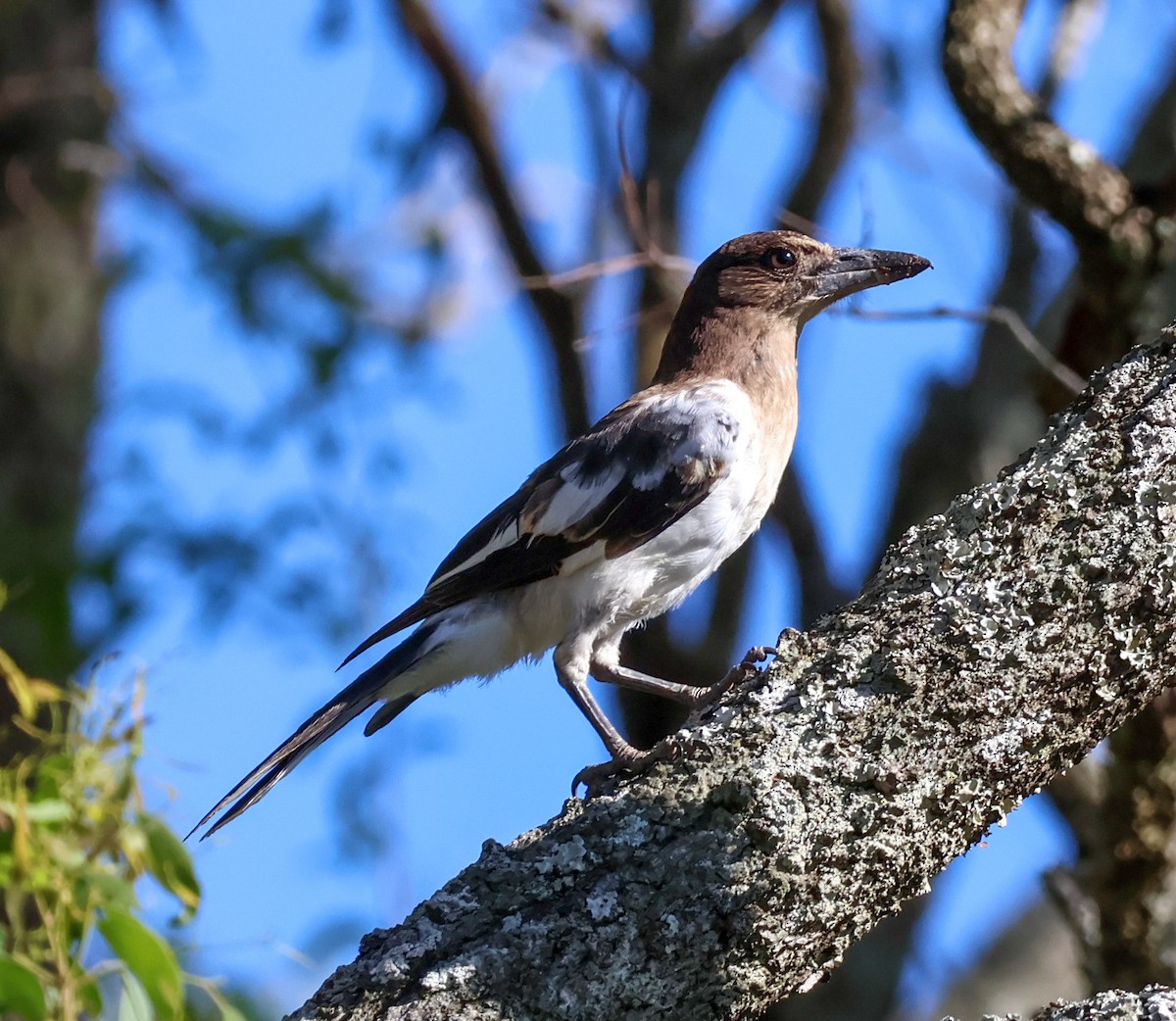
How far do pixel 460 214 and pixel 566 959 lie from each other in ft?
31.2

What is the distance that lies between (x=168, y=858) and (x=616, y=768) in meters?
1.09

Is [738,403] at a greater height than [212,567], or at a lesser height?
lesser

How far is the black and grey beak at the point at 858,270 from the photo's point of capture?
15.2ft

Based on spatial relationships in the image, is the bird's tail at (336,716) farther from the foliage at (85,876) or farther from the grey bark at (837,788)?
the grey bark at (837,788)

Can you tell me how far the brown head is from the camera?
4688 mm

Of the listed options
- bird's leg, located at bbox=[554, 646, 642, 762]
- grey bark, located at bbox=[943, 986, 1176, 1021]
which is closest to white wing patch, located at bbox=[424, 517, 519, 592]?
bird's leg, located at bbox=[554, 646, 642, 762]

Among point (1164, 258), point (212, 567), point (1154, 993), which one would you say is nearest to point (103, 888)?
point (1154, 993)

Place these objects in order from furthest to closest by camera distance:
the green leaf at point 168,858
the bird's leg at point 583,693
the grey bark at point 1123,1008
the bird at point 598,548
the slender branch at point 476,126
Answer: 1. the slender branch at point 476,126
2. the bird at point 598,548
3. the bird's leg at point 583,693
4. the green leaf at point 168,858
5. the grey bark at point 1123,1008

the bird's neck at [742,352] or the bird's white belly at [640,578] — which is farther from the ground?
the bird's neck at [742,352]

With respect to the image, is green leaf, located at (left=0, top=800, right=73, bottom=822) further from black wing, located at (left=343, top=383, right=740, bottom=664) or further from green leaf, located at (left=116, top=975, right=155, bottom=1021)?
black wing, located at (left=343, top=383, right=740, bottom=664)

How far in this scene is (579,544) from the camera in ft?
13.7

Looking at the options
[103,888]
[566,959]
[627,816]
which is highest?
[103,888]

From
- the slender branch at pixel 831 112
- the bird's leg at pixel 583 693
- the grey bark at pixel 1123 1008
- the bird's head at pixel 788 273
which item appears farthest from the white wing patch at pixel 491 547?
the slender branch at pixel 831 112

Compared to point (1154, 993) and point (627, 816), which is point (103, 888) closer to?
point (627, 816)
